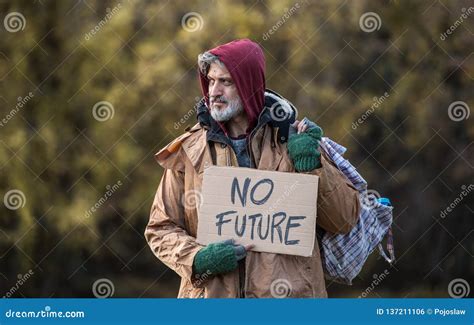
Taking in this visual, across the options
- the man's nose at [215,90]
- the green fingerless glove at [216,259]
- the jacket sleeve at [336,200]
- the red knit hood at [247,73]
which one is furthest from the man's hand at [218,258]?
the man's nose at [215,90]

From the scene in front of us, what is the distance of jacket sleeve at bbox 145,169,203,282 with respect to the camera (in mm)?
4352

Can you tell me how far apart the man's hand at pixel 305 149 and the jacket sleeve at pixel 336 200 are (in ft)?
0.12

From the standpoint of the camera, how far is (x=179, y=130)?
9828mm

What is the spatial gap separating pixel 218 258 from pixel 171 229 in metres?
0.28

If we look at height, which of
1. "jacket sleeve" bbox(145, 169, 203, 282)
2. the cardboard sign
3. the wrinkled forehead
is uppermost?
the wrinkled forehead

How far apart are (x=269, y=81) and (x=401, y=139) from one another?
144cm

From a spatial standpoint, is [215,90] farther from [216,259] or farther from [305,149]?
[216,259]

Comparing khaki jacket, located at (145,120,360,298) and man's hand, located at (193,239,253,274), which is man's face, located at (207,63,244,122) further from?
man's hand, located at (193,239,253,274)

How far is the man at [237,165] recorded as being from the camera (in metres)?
4.31

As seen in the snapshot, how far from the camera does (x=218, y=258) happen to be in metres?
4.25

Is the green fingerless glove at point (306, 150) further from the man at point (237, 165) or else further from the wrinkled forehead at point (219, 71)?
the wrinkled forehead at point (219, 71)

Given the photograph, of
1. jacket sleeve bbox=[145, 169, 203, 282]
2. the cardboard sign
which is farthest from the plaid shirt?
jacket sleeve bbox=[145, 169, 203, 282]

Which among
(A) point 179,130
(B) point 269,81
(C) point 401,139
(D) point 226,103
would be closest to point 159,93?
(A) point 179,130

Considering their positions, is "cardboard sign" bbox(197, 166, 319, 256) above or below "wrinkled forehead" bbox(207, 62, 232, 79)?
below
